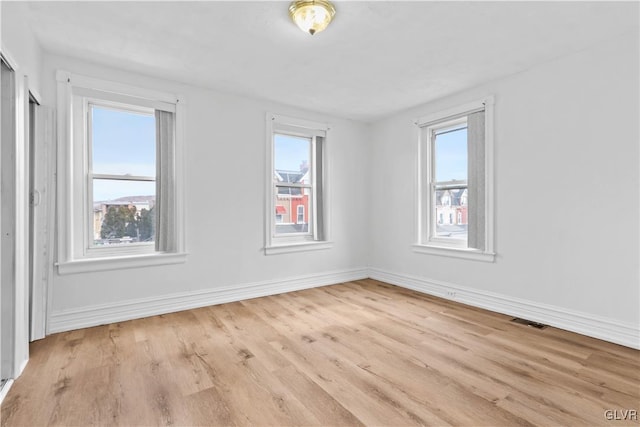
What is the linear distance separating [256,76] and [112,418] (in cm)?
308

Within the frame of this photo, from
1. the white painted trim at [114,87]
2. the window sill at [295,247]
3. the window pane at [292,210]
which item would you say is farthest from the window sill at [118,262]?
the white painted trim at [114,87]

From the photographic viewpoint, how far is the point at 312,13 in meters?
2.24

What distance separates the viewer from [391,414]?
1.77 metres

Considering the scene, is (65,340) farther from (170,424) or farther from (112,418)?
(170,424)

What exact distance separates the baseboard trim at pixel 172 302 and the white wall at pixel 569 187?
78.4 inches

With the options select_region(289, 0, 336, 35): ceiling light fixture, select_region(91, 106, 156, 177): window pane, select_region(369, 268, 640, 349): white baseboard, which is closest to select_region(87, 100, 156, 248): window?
select_region(91, 106, 156, 177): window pane

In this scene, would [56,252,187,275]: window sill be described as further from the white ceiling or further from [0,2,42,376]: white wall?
the white ceiling

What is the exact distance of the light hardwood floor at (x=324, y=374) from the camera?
5.81 ft

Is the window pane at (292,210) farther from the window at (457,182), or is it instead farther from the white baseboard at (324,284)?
the window at (457,182)

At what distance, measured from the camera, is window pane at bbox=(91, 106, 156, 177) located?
3.30 m

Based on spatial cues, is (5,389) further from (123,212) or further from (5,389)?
(123,212)

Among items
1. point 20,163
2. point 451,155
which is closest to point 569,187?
point 451,155

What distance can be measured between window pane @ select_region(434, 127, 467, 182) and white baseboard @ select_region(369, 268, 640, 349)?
1.37 meters

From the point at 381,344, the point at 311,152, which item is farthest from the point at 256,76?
the point at 381,344
